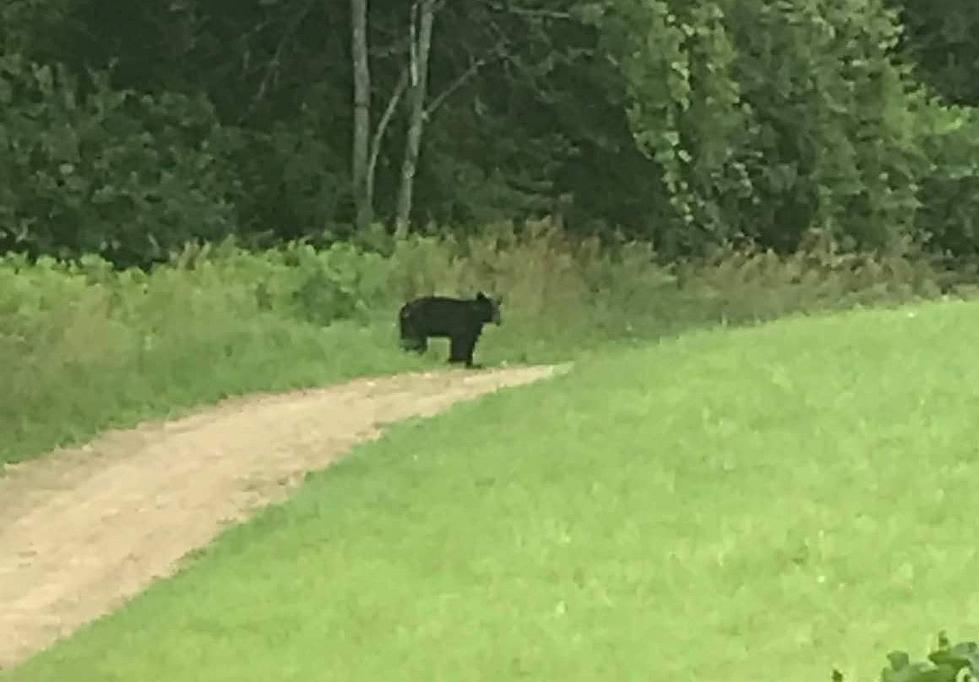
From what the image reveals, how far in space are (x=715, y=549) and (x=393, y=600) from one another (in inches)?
53.7

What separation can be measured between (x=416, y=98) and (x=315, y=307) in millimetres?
6141

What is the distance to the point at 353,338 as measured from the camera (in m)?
15.2

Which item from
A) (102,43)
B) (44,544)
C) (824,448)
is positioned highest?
(102,43)

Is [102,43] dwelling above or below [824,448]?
above

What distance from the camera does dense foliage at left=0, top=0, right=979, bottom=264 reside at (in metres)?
20.8

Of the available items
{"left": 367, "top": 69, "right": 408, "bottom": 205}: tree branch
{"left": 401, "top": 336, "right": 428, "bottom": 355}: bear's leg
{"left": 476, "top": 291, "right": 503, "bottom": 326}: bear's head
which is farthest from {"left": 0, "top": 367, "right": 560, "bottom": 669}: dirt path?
{"left": 367, "top": 69, "right": 408, "bottom": 205}: tree branch

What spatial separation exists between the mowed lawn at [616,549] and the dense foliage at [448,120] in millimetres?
10101

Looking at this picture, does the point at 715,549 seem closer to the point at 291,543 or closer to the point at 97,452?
the point at 291,543

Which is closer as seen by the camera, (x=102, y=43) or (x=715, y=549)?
(x=715, y=549)

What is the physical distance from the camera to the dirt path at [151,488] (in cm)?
853

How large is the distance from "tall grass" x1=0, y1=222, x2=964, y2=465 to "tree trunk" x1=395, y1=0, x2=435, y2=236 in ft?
5.23

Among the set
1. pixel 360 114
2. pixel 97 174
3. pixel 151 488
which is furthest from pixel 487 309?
pixel 360 114

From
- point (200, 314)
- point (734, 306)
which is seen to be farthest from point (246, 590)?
point (734, 306)

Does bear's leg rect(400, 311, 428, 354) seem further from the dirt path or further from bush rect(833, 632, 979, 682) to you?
bush rect(833, 632, 979, 682)
